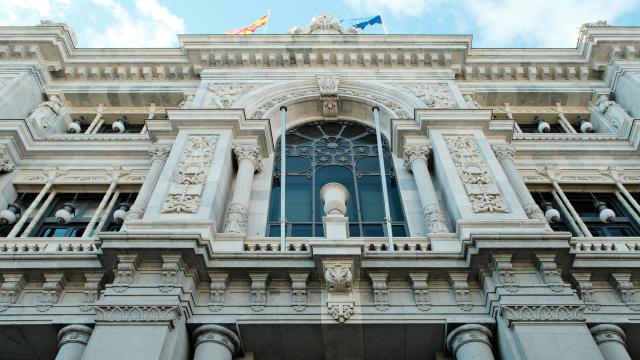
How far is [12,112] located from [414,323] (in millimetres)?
16819

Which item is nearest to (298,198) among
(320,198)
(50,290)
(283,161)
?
(283,161)

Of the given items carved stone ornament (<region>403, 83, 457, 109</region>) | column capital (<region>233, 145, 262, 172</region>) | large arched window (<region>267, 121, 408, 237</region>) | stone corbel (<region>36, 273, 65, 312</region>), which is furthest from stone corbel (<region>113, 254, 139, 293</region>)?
carved stone ornament (<region>403, 83, 457, 109</region>)

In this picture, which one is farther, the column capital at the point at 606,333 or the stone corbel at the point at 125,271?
the stone corbel at the point at 125,271

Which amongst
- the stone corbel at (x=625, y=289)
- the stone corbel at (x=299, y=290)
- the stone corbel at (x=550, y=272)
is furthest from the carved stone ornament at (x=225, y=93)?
the stone corbel at (x=625, y=289)

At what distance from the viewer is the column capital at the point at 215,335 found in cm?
1102

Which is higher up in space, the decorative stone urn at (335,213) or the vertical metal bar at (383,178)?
the vertical metal bar at (383,178)

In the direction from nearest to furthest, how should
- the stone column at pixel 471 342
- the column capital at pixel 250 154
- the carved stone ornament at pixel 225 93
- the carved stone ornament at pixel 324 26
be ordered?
the stone column at pixel 471 342 < the column capital at pixel 250 154 < the carved stone ornament at pixel 225 93 < the carved stone ornament at pixel 324 26

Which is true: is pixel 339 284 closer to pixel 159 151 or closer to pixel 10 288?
pixel 10 288

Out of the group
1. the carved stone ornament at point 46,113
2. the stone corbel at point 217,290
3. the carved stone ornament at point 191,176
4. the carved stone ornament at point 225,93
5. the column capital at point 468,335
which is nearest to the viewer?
the column capital at point 468,335

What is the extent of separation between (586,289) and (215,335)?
785 centimetres

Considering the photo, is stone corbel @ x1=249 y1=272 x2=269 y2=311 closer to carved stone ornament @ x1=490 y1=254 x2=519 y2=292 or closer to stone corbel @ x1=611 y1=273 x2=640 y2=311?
carved stone ornament @ x1=490 y1=254 x2=519 y2=292

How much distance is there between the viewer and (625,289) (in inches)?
474

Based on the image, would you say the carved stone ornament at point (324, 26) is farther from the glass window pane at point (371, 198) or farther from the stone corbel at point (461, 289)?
the stone corbel at point (461, 289)

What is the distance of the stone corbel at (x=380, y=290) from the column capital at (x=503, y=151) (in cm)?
749
